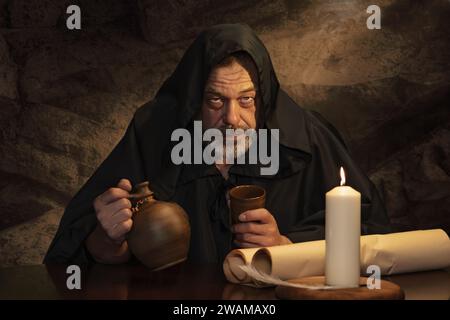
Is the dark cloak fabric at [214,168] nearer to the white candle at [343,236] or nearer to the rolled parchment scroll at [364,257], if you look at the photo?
the rolled parchment scroll at [364,257]

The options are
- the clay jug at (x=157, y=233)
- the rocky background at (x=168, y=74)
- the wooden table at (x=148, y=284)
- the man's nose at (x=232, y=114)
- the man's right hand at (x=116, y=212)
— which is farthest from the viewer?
the rocky background at (x=168, y=74)

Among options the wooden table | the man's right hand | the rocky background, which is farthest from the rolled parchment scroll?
the rocky background

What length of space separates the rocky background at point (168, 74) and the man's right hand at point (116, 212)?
1.33 metres

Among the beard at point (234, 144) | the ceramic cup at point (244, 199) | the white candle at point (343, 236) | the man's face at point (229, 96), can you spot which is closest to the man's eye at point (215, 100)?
the man's face at point (229, 96)

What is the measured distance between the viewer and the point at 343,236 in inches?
92.0

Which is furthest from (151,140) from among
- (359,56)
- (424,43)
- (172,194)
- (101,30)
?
(424,43)

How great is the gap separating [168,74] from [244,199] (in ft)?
5.18

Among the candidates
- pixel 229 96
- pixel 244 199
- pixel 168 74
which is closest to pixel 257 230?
pixel 244 199

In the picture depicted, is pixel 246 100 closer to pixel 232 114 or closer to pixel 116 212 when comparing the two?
pixel 232 114

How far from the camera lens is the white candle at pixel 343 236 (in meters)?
2.33

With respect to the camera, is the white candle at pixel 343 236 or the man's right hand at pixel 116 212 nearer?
the white candle at pixel 343 236

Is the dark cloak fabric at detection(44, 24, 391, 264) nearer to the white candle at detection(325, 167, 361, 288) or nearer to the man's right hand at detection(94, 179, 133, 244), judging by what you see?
the man's right hand at detection(94, 179, 133, 244)

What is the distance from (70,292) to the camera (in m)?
2.57

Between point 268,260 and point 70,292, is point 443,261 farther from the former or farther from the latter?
point 70,292
